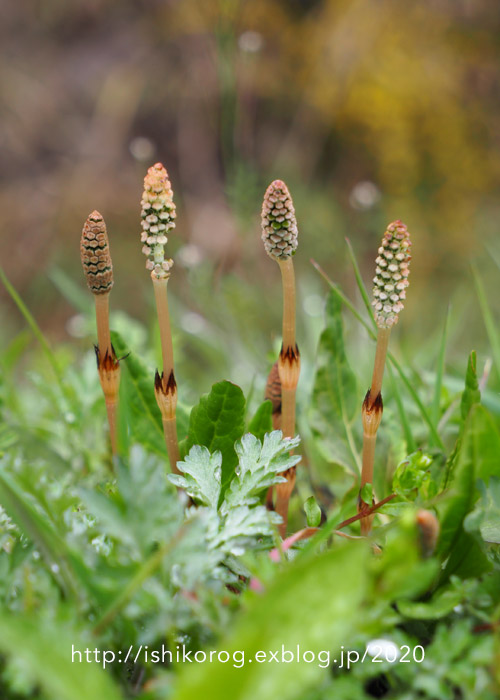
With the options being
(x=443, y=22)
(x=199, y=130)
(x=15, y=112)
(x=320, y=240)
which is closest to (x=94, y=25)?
(x=15, y=112)

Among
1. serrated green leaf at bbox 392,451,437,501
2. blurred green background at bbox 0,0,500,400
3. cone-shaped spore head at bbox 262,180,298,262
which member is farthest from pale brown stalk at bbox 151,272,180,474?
blurred green background at bbox 0,0,500,400

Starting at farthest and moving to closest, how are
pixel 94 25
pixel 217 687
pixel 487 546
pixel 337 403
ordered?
pixel 94 25, pixel 337 403, pixel 487 546, pixel 217 687

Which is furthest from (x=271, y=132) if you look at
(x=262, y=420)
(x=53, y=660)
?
(x=53, y=660)

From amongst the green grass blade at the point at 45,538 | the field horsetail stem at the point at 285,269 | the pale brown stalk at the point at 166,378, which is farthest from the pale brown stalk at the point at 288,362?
the green grass blade at the point at 45,538

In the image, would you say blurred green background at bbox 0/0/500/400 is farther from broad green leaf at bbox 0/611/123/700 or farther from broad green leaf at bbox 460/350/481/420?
broad green leaf at bbox 0/611/123/700

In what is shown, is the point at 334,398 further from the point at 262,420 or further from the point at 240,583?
the point at 240,583

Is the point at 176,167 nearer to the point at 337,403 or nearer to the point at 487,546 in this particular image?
the point at 337,403

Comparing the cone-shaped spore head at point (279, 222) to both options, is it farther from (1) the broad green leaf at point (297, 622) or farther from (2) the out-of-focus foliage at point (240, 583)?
(1) the broad green leaf at point (297, 622)
